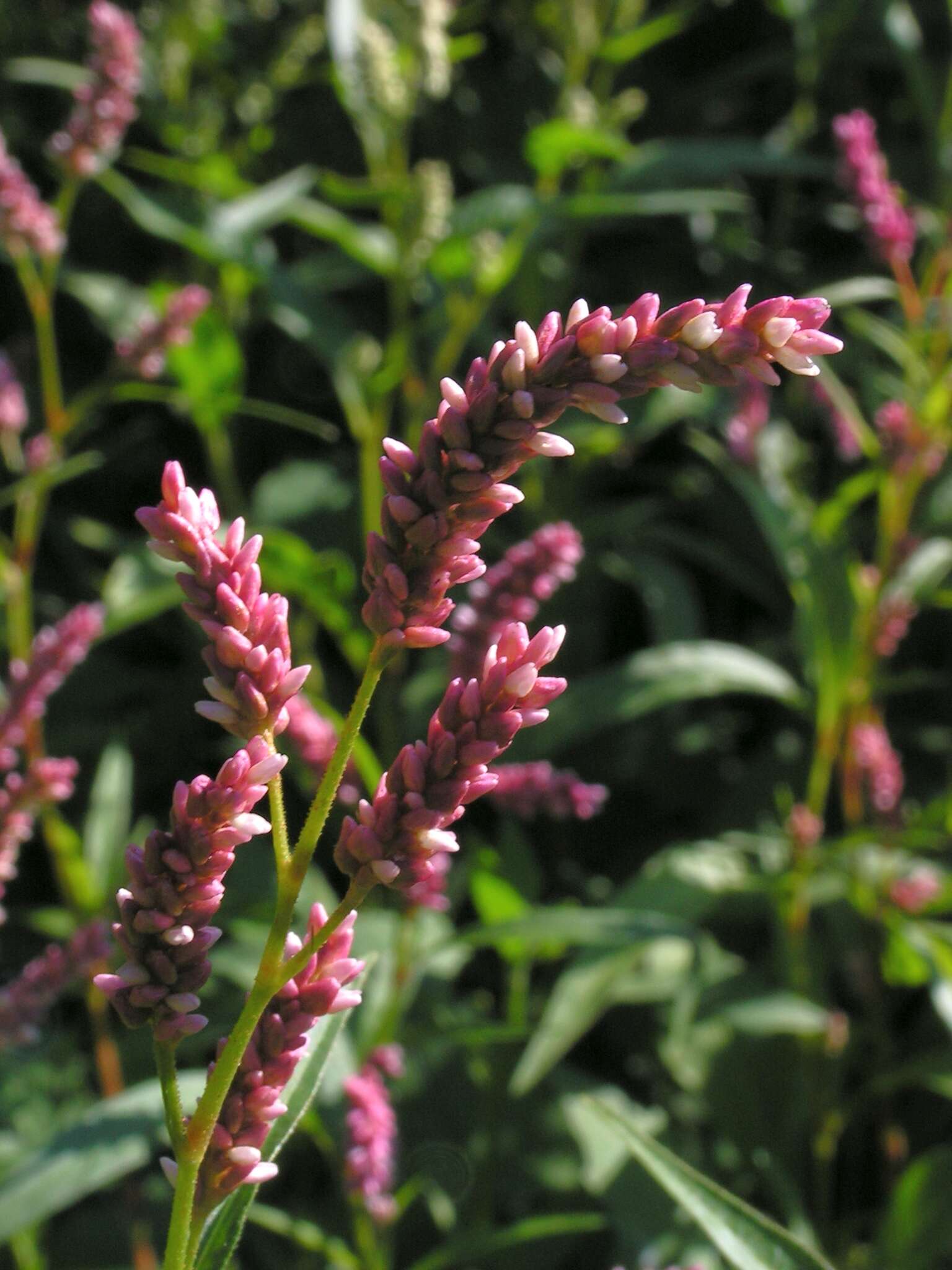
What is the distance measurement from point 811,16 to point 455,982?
2106 mm

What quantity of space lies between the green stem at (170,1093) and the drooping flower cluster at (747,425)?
1629 millimetres

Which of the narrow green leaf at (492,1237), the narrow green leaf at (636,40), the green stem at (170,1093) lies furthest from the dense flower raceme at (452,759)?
the narrow green leaf at (636,40)

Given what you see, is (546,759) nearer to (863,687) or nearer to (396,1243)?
(863,687)

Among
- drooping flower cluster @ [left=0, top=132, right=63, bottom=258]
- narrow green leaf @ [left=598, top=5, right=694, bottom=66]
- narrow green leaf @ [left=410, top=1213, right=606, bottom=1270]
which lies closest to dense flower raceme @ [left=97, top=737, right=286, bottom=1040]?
narrow green leaf @ [left=410, top=1213, right=606, bottom=1270]

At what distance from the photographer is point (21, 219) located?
5.98 feet

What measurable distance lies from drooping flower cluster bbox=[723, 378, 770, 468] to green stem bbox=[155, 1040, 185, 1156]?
163cm

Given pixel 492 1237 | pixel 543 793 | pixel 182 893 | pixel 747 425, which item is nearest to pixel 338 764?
pixel 182 893

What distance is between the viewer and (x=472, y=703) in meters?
0.70

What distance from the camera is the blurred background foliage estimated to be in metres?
1.89

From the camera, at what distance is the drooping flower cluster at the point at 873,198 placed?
1.99 m

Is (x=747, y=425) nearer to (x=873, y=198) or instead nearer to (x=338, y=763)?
(x=873, y=198)

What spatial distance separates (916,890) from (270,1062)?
4.59ft

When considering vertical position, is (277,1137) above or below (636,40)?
below

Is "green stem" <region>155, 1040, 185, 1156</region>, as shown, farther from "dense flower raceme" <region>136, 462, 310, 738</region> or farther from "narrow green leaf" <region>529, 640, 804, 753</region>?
"narrow green leaf" <region>529, 640, 804, 753</region>
